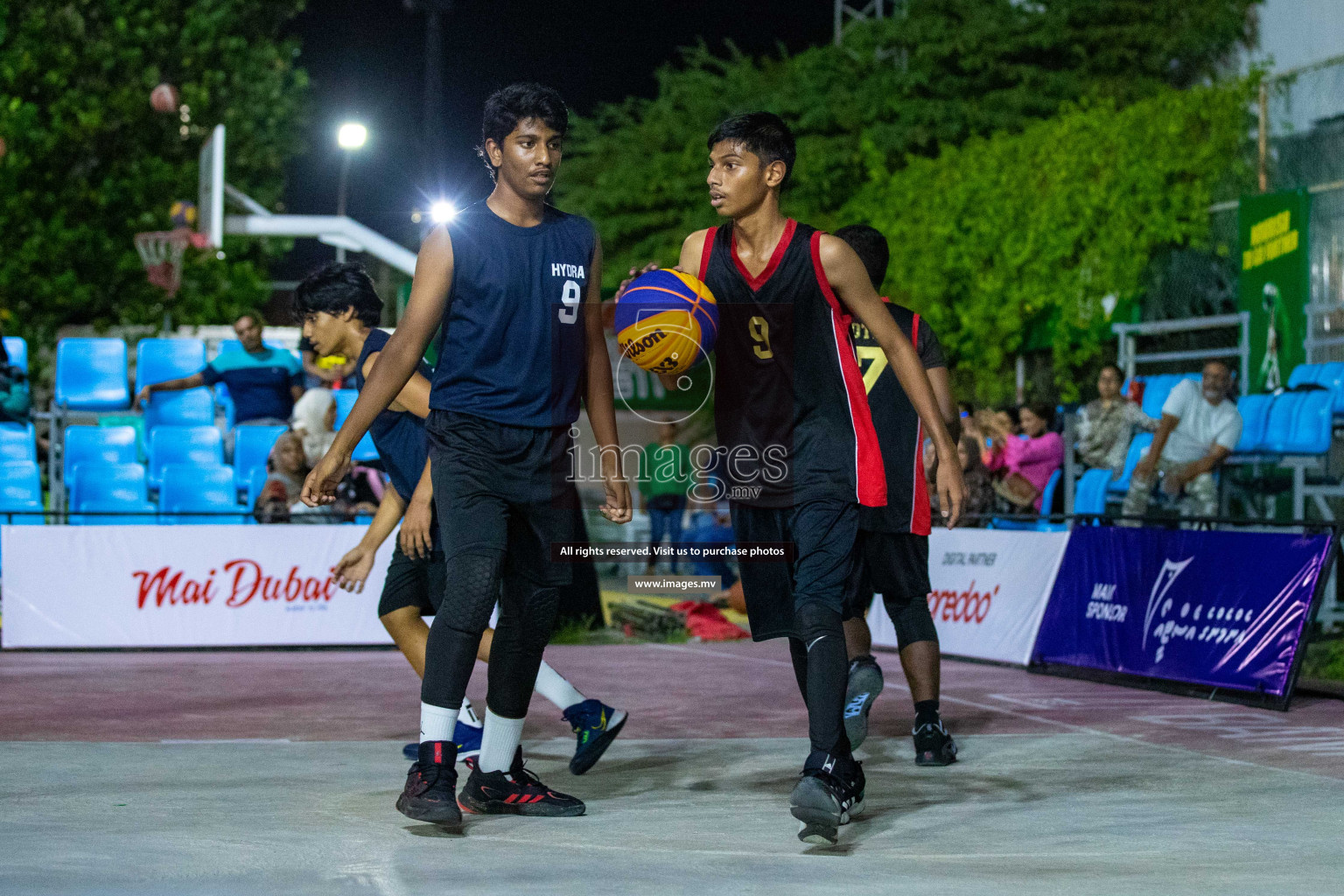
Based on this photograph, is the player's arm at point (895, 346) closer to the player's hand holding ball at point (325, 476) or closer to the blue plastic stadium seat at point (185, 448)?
the player's hand holding ball at point (325, 476)

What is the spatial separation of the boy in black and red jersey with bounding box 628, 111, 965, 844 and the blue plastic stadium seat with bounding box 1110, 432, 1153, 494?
8961 mm

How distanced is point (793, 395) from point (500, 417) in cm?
91

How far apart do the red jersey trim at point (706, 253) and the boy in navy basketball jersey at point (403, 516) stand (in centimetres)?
105

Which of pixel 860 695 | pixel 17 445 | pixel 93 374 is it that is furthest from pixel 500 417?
pixel 93 374

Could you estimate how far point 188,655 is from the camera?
37.3 feet

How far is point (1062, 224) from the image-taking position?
19906 millimetres

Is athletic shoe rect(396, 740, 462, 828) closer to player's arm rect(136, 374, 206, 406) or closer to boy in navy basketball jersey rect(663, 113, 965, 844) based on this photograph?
boy in navy basketball jersey rect(663, 113, 965, 844)

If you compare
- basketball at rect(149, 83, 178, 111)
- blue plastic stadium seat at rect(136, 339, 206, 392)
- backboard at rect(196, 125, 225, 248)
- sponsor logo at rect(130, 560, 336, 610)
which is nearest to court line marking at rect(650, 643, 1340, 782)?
sponsor logo at rect(130, 560, 336, 610)

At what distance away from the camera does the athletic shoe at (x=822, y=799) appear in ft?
14.6

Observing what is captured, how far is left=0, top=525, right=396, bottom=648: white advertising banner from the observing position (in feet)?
37.8

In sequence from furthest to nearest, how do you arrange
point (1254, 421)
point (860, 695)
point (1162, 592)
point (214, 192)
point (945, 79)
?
point (945, 79), point (214, 192), point (1254, 421), point (1162, 592), point (860, 695)

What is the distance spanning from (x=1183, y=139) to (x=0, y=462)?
13.2 metres

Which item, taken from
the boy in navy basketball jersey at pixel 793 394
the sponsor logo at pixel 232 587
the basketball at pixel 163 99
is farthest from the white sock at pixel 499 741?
the basketball at pixel 163 99

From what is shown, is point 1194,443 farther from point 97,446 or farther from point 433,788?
point 97,446
